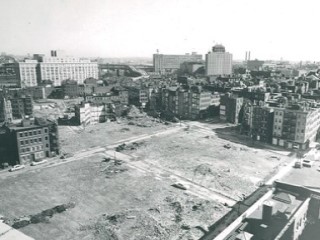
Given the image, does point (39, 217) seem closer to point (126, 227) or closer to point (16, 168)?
point (126, 227)

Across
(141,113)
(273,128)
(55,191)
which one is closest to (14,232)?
(55,191)

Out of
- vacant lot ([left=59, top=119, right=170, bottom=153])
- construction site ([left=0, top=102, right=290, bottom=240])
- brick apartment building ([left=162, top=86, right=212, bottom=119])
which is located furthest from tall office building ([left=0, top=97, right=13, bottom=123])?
brick apartment building ([left=162, top=86, right=212, bottom=119])

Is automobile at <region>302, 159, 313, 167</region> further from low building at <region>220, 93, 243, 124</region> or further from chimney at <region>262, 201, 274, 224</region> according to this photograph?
low building at <region>220, 93, 243, 124</region>

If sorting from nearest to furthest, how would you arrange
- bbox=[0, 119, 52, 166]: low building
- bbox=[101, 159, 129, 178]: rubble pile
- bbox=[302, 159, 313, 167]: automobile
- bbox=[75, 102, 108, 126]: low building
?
bbox=[302, 159, 313, 167]: automobile
bbox=[101, 159, 129, 178]: rubble pile
bbox=[0, 119, 52, 166]: low building
bbox=[75, 102, 108, 126]: low building

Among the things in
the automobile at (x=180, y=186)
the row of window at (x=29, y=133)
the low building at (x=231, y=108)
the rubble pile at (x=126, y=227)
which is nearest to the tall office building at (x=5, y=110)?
the row of window at (x=29, y=133)

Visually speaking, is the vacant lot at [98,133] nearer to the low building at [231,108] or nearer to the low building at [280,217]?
the low building at [231,108]
